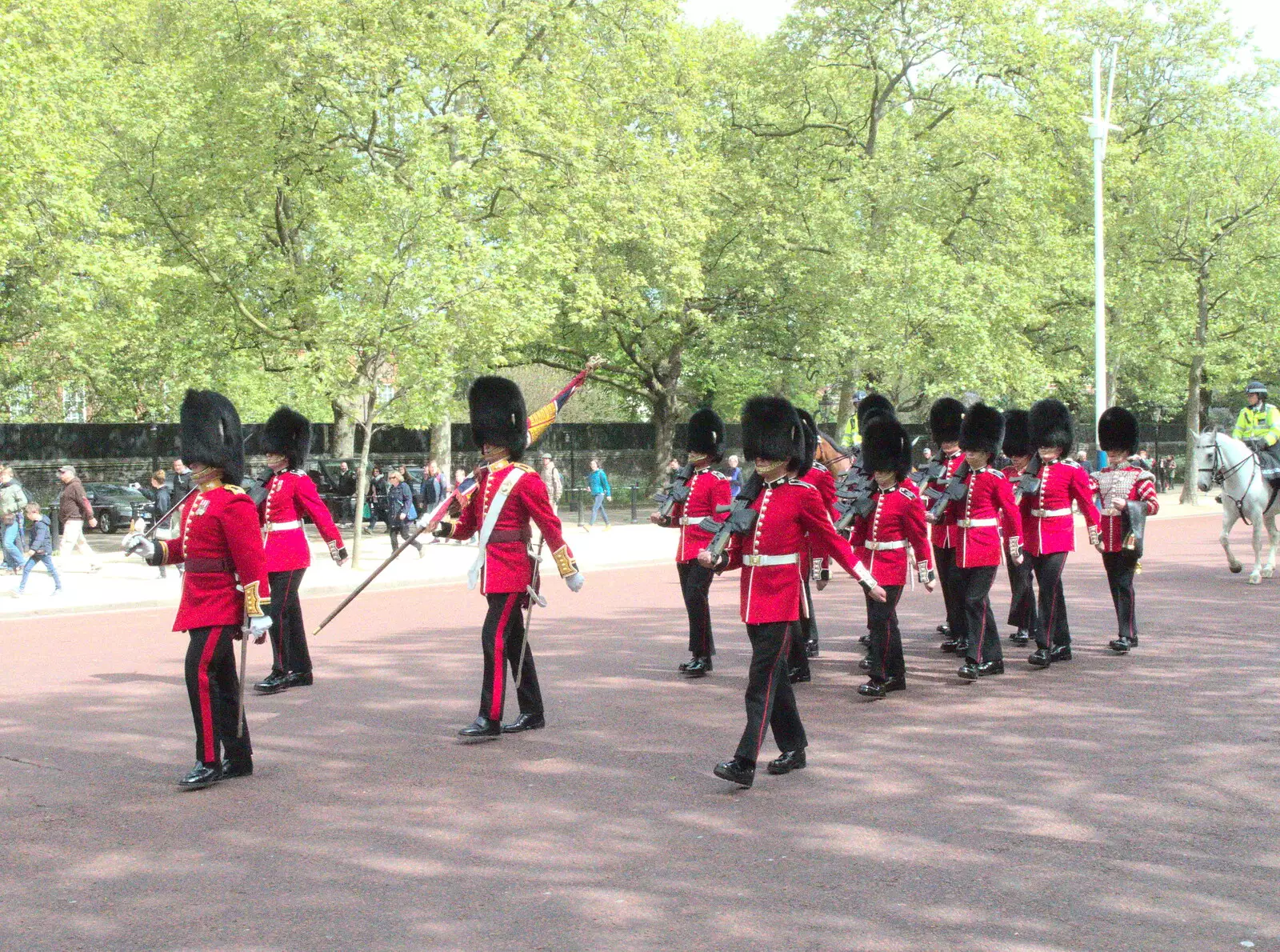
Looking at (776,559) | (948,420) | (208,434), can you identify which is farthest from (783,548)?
(948,420)

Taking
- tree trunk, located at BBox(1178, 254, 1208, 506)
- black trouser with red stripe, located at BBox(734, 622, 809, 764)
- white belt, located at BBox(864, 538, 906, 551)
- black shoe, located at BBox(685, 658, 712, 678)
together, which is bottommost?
black shoe, located at BBox(685, 658, 712, 678)

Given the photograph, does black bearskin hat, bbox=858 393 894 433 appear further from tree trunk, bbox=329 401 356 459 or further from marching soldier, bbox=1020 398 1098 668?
tree trunk, bbox=329 401 356 459

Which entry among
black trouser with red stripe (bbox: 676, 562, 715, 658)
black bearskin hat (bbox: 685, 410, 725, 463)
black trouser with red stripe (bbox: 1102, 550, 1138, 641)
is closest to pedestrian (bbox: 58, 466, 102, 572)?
black bearskin hat (bbox: 685, 410, 725, 463)

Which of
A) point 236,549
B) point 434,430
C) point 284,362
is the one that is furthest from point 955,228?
point 236,549

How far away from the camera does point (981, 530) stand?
32.6 ft

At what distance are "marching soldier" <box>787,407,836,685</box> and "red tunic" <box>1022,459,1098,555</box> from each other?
1617 millimetres

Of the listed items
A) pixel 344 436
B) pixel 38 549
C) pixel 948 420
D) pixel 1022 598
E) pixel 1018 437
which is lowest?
pixel 1022 598

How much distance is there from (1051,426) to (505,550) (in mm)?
4794

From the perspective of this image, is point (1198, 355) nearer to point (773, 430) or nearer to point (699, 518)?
point (699, 518)

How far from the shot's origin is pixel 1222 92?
37906 millimetres

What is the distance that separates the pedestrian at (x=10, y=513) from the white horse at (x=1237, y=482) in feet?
46.9

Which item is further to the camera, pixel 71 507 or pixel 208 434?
pixel 71 507

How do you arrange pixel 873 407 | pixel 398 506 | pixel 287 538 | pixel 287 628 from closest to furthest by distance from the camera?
1. pixel 287 628
2. pixel 287 538
3. pixel 873 407
4. pixel 398 506

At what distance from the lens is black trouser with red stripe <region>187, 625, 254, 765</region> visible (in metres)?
7.05
